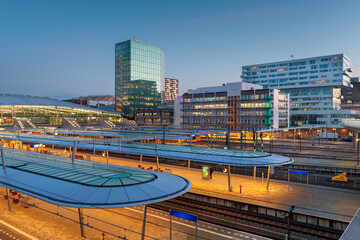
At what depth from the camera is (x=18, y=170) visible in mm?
20250

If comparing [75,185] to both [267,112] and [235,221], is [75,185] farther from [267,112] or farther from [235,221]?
[267,112]

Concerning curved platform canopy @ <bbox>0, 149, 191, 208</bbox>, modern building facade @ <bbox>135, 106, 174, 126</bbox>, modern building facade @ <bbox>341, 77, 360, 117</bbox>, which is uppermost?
modern building facade @ <bbox>341, 77, 360, 117</bbox>

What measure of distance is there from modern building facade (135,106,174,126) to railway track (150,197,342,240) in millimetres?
89374

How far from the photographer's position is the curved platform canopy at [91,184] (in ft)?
44.4

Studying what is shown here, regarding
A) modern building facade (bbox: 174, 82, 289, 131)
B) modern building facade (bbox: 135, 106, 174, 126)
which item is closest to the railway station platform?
modern building facade (bbox: 174, 82, 289, 131)

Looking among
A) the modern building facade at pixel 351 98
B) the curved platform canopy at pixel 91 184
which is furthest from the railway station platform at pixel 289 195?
the modern building facade at pixel 351 98

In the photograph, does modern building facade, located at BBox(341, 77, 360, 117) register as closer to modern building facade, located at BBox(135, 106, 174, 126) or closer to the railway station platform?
modern building facade, located at BBox(135, 106, 174, 126)

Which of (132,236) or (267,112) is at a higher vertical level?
(267,112)

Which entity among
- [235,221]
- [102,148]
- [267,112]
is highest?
[267,112]

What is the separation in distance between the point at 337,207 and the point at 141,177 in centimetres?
1552

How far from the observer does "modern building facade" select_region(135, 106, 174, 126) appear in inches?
4631

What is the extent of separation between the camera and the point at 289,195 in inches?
993

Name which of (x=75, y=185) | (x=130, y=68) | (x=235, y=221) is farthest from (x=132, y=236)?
(x=130, y=68)

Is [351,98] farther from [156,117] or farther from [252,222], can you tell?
[252,222]
